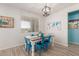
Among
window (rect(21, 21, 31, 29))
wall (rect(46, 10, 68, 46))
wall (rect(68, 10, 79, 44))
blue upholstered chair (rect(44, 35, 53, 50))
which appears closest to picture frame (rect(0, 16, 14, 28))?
window (rect(21, 21, 31, 29))

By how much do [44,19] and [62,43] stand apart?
9.61ft

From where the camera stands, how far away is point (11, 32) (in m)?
4.45

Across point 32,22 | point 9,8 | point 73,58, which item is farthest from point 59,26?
point 73,58

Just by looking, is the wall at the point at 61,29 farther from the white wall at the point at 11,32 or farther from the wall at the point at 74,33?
the white wall at the point at 11,32

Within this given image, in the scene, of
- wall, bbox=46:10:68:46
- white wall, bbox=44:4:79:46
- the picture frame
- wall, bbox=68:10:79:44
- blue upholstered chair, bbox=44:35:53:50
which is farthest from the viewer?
wall, bbox=68:10:79:44

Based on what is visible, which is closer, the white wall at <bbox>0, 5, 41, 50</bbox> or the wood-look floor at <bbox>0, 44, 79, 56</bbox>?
the wood-look floor at <bbox>0, 44, 79, 56</bbox>

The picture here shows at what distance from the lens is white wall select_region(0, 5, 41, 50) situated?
4072 millimetres

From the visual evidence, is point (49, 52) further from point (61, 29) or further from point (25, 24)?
point (25, 24)

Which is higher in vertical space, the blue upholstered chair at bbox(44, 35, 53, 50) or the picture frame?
the picture frame

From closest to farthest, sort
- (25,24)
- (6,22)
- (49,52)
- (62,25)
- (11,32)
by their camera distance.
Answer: (49,52)
(6,22)
(11,32)
(62,25)
(25,24)

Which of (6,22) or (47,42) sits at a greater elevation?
(6,22)

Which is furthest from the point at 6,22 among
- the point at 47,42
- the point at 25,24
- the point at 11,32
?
the point at 47,42

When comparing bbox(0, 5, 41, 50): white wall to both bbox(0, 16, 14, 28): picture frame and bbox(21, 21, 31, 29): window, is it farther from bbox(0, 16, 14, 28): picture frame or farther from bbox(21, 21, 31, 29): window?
bbox(21, 21, 31, 29): window

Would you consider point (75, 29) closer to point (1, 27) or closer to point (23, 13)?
point (23, 13)
